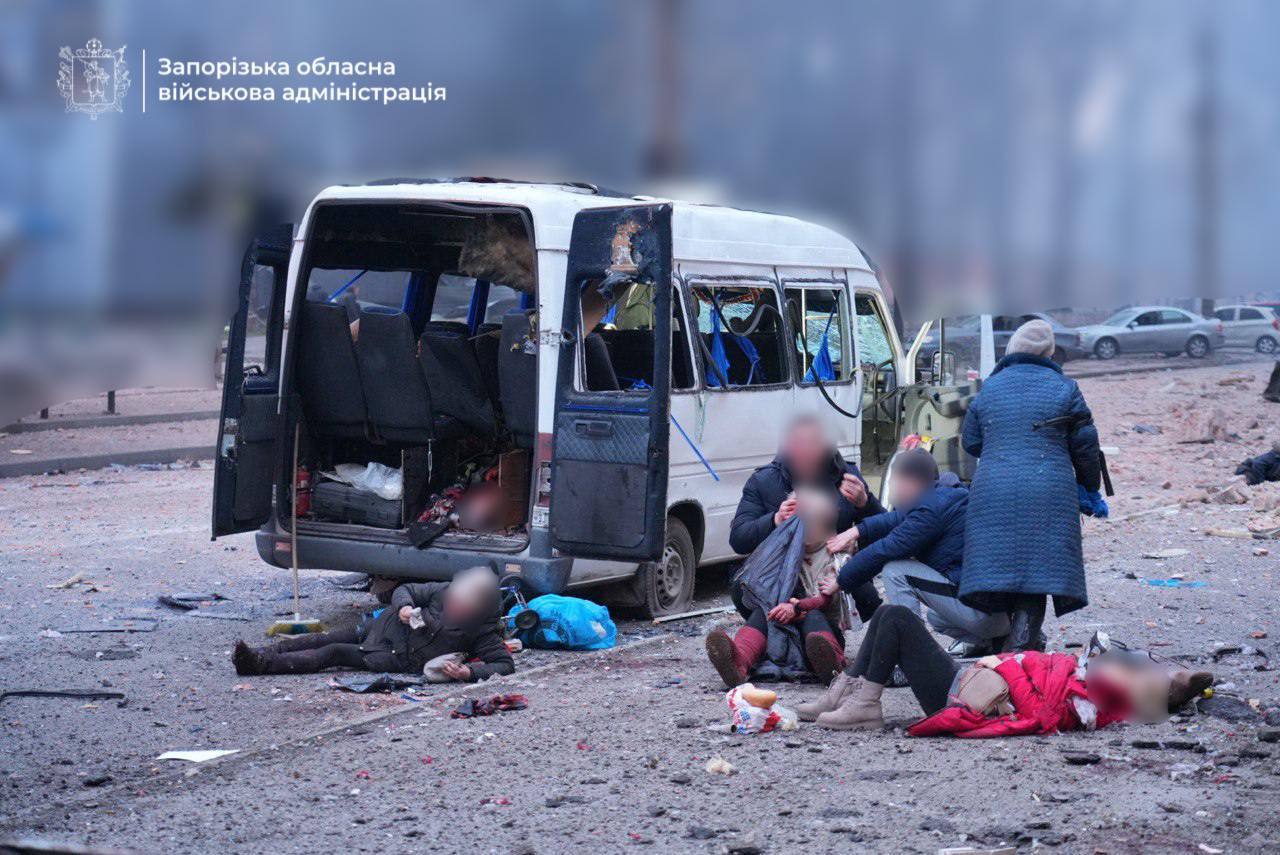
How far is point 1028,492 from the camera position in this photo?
640cm

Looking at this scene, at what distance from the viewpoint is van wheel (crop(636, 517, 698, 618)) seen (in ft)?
28.2

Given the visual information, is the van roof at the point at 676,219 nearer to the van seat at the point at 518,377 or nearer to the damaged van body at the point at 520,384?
the damaged van body at the point at 520,384

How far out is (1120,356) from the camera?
39.3 m

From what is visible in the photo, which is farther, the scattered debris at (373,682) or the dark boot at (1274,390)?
the dark boot at (1274,390)

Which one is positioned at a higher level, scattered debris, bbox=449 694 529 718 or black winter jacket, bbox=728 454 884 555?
black winter jacket, bbox=728 454 884 555

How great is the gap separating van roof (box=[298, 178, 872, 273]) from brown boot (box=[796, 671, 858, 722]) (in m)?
2.68

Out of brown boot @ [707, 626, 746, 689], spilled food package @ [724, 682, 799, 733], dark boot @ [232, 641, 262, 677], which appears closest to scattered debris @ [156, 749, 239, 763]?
dark boot @ [232, 641, 262, 677]

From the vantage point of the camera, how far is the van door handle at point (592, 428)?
7.32 metres

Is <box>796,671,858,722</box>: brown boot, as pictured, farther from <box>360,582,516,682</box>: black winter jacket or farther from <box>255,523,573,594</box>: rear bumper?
<box>255,523,573,594</box>: rear bumper

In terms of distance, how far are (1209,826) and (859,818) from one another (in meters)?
1.11

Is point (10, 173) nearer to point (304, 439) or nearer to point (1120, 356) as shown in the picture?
point (304, 439)

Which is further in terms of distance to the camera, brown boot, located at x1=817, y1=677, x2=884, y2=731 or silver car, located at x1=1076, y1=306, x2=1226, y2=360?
silver car, located at x1=1076, y1=306, x2=1226, y2=360

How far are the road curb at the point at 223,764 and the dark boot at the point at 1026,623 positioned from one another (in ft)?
7.33

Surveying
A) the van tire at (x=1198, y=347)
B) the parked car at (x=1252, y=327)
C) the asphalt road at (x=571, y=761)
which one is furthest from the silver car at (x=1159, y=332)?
the asphalt road at (x=571, y=761)
